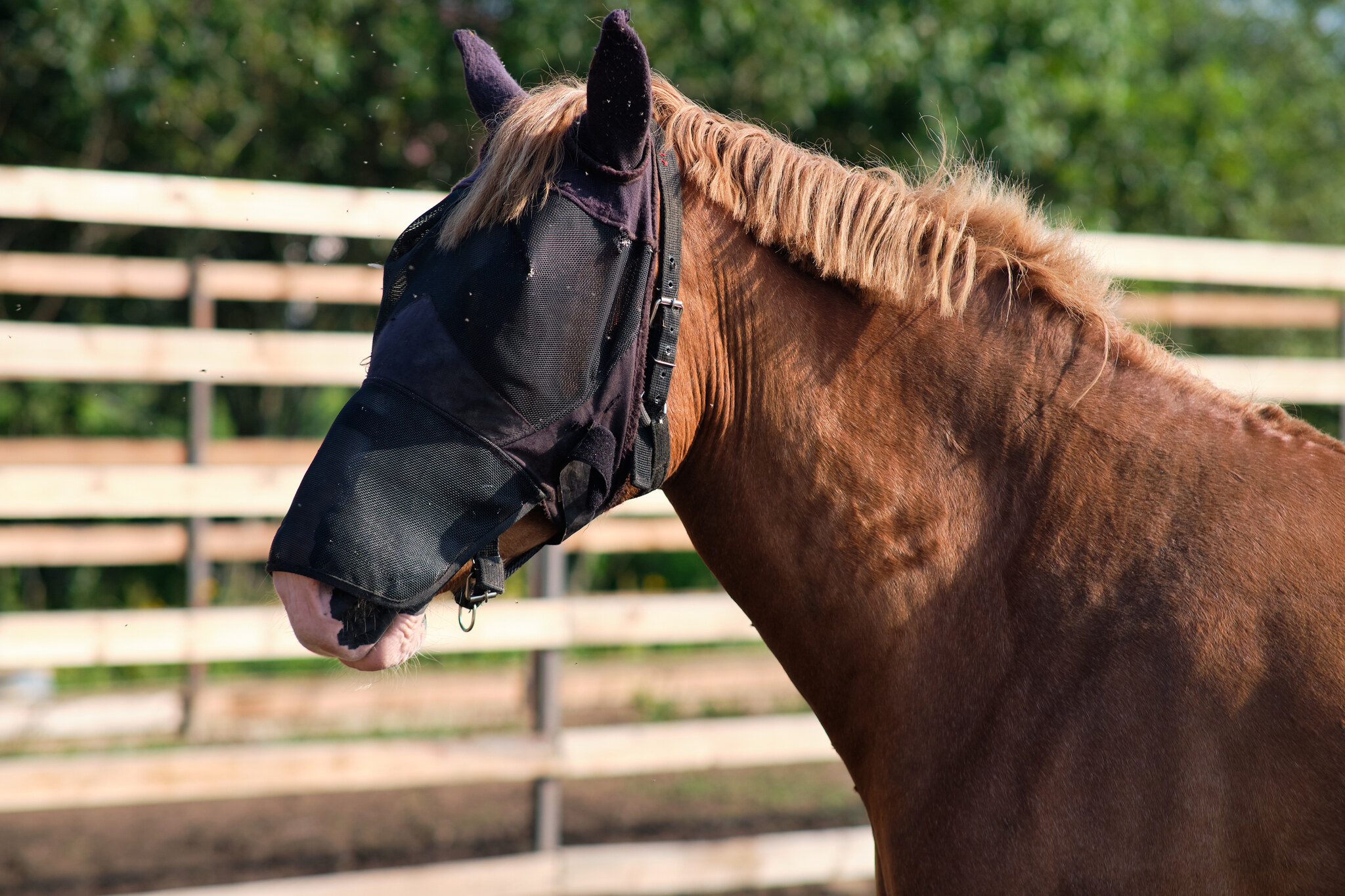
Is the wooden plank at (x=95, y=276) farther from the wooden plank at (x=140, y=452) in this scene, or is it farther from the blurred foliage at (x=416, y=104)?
the blurred foliage at (x=416, y=104)

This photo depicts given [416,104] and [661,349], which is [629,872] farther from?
[416,104]

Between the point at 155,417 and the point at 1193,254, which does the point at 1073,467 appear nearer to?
the point at 1193,254

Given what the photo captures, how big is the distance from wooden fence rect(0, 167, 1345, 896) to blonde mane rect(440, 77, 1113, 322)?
1.11 m

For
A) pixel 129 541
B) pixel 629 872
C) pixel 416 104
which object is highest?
pixel 416 104

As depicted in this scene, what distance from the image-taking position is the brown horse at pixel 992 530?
4.66ft

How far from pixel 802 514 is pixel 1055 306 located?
1.71 ft

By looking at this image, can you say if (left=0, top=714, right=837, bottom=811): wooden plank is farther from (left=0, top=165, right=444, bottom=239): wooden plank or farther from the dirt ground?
(left=0, top=165, right=444, bottom=239): wooden plank

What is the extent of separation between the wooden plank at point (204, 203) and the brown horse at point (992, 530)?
69.1 inches

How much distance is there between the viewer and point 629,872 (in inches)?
145

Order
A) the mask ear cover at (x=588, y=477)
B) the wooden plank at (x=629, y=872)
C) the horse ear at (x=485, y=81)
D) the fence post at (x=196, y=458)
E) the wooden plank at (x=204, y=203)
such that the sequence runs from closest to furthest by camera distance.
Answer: the mask ear cover at (x=588, y=477), the horse ear at (x=485, y=81), the wooden plank at (x=204, y=203), the wooden plank at (x=629, y=872), the fence post at (x=196, y=458)

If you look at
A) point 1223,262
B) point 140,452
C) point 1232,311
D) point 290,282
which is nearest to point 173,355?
point 290,282

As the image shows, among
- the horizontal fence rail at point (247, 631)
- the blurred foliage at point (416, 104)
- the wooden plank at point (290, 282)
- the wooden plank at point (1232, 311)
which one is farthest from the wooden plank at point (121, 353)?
the wooden plank at point (1232, 311)

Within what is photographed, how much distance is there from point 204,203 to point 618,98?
2235 millimetres

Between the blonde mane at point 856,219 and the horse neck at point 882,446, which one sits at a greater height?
the blonde mane at point 856,219
